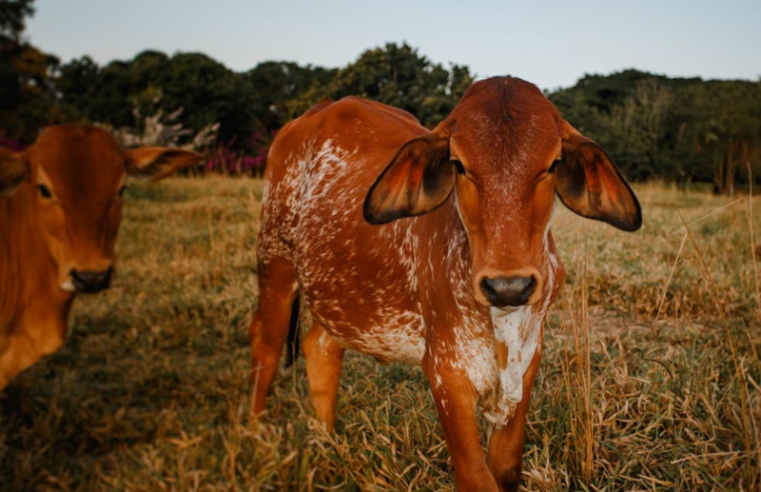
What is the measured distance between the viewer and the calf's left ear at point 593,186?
194 cm

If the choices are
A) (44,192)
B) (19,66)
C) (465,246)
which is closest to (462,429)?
A: (465,246)

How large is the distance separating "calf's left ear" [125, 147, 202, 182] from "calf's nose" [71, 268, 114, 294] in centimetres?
70

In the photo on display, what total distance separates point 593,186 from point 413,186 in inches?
24.1

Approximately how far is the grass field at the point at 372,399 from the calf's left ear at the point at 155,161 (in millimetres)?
1452

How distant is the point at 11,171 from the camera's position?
313 cm

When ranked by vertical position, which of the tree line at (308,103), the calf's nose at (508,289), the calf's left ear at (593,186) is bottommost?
the calf's nose at (508,289)

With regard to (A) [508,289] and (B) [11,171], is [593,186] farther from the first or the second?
(B) [11,171]

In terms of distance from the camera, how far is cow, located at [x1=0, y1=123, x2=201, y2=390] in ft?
9.88

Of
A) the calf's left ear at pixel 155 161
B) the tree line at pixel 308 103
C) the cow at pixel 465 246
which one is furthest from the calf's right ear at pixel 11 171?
the tree line at pixel 308 103

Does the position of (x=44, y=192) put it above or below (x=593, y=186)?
below

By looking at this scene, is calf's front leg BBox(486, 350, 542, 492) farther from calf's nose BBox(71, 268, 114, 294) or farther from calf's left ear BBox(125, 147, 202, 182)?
calf's left ear BBox(125, 147, 202, 182)

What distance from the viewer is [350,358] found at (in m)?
4.27

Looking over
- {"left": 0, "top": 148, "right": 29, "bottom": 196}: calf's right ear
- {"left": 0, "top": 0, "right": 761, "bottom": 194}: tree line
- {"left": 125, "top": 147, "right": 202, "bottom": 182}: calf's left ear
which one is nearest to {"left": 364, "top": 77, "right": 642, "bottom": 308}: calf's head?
{"left": 125, "top": 147, "right": 202, "bottom": 182}: calf's left ear

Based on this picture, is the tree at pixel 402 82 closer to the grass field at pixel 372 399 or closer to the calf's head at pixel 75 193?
the grass field at pixel 372 399
